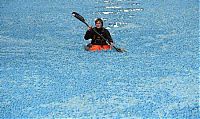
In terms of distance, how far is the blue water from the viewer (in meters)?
3.69

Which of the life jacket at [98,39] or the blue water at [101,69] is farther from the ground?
the life jacket at [98,39]

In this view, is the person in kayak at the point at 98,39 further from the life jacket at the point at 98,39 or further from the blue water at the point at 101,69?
the blue water at the point at 101,69

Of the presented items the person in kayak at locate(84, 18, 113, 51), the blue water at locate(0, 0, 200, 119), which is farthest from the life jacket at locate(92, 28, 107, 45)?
the blue water at locate(0, 0, 200, 119)

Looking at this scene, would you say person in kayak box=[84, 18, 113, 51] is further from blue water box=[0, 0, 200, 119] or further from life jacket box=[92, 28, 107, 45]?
blue water box=[0, 0, 200, 119]

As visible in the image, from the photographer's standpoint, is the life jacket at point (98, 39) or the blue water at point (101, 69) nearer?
the blue water at point (101, 69)

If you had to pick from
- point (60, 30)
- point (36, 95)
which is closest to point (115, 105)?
point (36, 95)

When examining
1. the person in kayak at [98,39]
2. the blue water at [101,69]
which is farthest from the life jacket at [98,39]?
the blue water at [101,69]

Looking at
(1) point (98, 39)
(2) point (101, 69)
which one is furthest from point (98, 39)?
(2) point (101, 69)

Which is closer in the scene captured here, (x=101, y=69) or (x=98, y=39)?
(x=101, y=69)

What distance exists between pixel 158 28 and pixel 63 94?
3.92m

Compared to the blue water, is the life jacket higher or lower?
higher

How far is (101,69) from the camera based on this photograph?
4.90 m

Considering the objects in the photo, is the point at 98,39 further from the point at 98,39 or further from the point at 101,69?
the point at 101,69

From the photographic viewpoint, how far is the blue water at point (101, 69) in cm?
369
